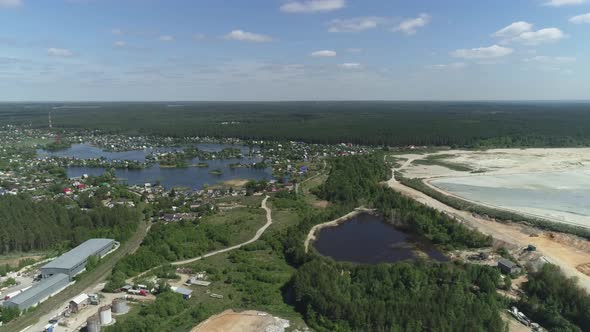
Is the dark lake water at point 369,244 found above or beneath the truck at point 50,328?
beneath

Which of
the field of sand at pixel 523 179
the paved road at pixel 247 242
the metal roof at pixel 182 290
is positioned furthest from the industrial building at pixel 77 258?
the field of sand at pixel 523 179

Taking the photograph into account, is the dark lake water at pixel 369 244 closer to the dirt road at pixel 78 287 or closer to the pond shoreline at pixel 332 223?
the pond shoreline at pixel 332 223

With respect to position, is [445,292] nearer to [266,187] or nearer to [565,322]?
[565,322]

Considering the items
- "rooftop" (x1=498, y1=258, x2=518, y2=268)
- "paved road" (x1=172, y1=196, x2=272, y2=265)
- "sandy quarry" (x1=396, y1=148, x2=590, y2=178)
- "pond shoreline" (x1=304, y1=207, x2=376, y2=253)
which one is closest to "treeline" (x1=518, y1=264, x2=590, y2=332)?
"rooftop" (x1=498, y1=258, x2=518, y2=268)

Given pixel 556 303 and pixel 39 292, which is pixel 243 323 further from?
pixel 556 303

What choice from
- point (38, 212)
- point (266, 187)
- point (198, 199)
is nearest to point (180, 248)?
point (38, 212)

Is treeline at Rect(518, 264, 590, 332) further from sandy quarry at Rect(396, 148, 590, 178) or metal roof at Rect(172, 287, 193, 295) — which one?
sandy quarry at Rect(396, 148, 590, 178)
